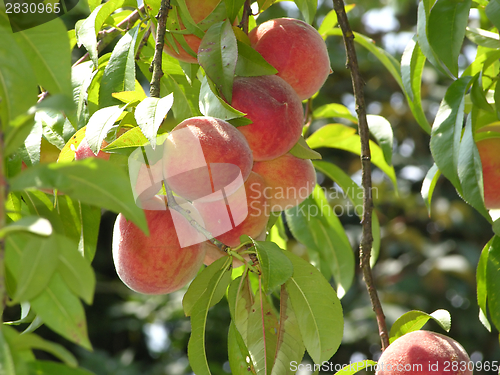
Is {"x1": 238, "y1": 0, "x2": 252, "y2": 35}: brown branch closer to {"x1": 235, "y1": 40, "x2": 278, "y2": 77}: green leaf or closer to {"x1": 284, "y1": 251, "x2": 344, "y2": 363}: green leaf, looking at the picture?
{"x1": 235, "y1": 40, "x2": 278, "y2": 77}: green leaf

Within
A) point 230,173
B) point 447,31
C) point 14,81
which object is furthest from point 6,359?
point 447,31

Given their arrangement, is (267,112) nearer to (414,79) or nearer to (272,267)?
(272,267)

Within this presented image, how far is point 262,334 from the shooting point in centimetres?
68

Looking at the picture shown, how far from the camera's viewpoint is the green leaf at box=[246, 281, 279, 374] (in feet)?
2.17

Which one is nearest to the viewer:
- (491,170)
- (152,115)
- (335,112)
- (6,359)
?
(6,359)

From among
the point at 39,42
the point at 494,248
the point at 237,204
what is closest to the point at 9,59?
the point at 39,42

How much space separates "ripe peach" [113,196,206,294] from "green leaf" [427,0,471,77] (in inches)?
15.7

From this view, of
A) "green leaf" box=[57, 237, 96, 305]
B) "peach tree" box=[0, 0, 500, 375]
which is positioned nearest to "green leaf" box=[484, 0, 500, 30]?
"peach tree" box=[0, 0, 500, 375]

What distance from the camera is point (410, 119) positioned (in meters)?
2.71

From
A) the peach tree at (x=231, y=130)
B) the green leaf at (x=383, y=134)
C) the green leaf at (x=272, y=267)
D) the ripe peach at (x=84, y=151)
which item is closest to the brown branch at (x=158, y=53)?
the peach tree at (x=231, y=130)

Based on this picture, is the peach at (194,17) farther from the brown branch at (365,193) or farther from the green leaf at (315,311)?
the green leaf at (315,311)

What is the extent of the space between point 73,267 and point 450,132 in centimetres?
52

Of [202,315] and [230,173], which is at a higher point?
[230,173]

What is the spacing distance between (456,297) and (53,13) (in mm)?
2365
